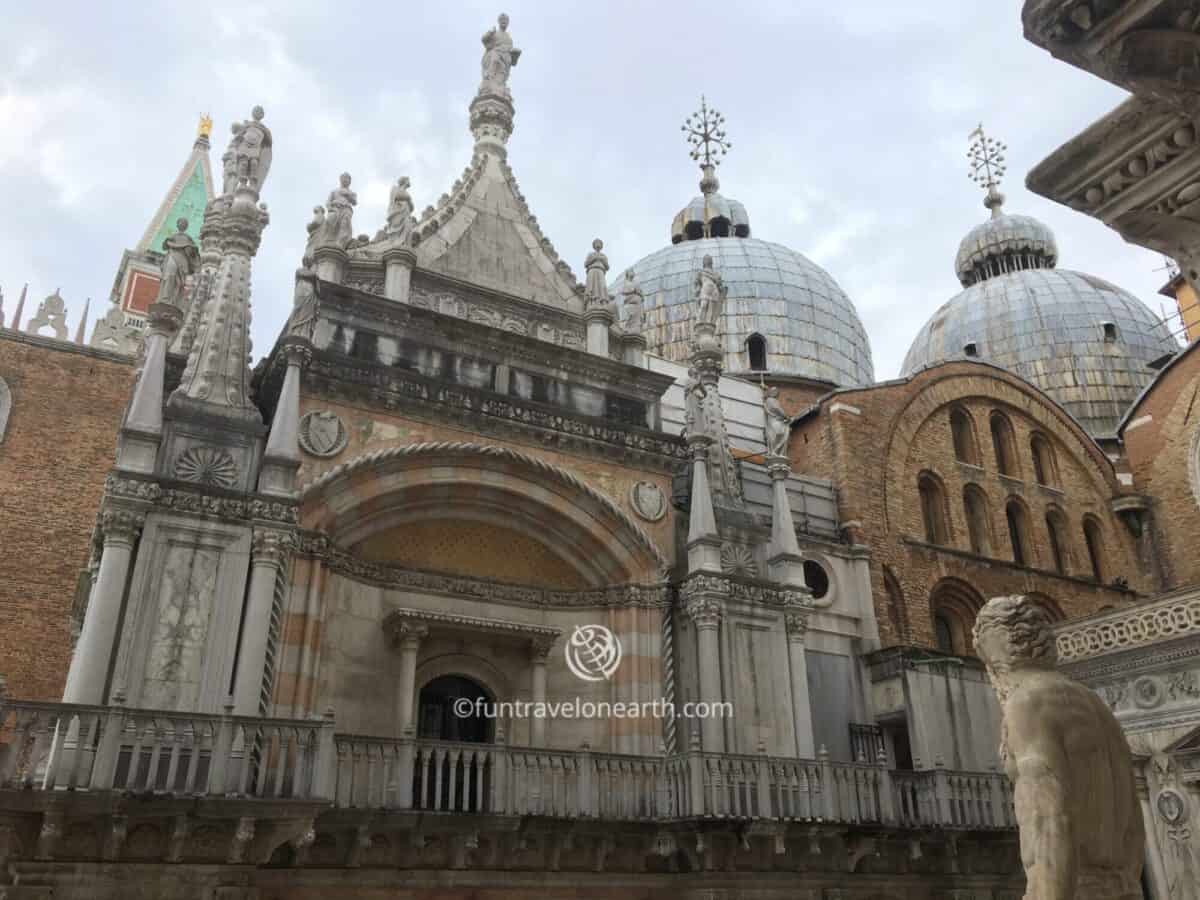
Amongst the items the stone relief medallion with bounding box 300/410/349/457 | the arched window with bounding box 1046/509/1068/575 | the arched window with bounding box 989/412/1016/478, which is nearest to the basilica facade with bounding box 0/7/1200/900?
the stone relief medallion with bounding box 300/410/349/457

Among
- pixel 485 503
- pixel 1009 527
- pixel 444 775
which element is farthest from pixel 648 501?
pixel 1009 527

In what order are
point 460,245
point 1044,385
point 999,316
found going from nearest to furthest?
point 460,245 → point 1044,385 → point 999,316

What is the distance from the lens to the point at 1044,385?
4522 cm

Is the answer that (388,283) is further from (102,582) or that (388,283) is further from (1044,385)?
(1044,385)

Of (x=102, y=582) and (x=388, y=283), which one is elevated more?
(x=388, y=283)

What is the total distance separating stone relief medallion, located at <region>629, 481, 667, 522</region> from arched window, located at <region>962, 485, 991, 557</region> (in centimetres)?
1170

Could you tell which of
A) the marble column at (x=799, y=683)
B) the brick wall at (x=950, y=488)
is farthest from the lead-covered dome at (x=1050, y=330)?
the marble column at (x=799, y=683)

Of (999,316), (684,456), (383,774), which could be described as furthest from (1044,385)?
(383,774)

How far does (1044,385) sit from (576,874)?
127ft

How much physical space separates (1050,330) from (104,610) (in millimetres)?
44344

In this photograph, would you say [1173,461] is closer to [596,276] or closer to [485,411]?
[596,276]

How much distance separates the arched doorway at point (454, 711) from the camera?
1565 centimetres

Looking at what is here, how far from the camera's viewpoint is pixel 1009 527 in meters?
26.6

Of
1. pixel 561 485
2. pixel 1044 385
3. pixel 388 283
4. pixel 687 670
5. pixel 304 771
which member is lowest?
pixel 304 771
